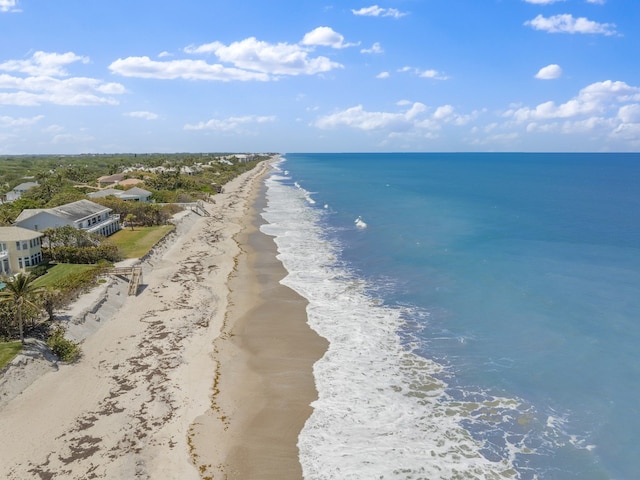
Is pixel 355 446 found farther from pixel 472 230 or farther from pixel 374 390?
pixel 472 230

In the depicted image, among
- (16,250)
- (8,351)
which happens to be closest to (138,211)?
(16,250)

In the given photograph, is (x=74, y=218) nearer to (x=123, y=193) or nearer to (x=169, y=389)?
(x=123, y=193)

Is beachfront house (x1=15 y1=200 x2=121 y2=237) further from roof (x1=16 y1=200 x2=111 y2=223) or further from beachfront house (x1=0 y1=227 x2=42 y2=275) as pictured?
beachfront house (x1=0 y1=227 x2=42 y2=275)

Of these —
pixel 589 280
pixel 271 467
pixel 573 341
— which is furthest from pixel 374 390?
pixel 589 280

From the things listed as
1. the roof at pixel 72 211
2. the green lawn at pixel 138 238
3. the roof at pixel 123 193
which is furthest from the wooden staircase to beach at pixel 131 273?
the roof at pixel 123 193

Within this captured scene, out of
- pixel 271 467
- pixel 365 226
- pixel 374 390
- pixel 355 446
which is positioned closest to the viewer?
pixel 271 467

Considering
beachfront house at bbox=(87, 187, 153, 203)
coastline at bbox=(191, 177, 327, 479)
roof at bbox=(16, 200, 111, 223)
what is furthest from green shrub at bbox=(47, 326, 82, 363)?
beachfront house at bbox=(87, 187, 153, 203)
